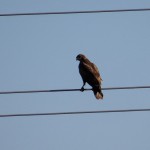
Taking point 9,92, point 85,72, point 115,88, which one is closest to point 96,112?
point 115,88

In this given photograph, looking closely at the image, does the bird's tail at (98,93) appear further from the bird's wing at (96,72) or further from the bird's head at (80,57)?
the bird's head at (80,57)

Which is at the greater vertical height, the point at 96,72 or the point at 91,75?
the point at 96,72

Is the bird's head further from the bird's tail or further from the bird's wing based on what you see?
the bird's tail

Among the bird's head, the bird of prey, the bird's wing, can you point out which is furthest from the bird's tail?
the bird's head

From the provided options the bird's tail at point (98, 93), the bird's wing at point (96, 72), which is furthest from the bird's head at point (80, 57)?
the bird's tail at point (98, 93)

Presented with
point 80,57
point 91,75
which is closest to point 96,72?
point 91,75

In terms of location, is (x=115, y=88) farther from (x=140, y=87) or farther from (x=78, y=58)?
(x=78, y=58)

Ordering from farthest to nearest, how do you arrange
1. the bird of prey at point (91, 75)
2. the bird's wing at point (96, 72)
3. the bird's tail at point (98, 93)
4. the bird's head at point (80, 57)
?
the bird's head at point (80, 57) < the bird's wing at point (96, 72) < the bird of prey at point (91, 75) < the bird's tail at point (98, 93)

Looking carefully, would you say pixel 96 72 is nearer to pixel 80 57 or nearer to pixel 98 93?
pixel 98 93

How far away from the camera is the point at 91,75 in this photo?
515 inches

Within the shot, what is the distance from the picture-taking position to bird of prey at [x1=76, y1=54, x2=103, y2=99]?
12.5m

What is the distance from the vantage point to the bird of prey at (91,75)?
1252cm

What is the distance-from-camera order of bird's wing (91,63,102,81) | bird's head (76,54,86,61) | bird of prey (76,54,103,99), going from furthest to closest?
bird's head (76,54,86,61) → bird's wing (91,63,102,81) → bird of prey (76,54,103,99)

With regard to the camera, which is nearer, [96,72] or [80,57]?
[96,72]
